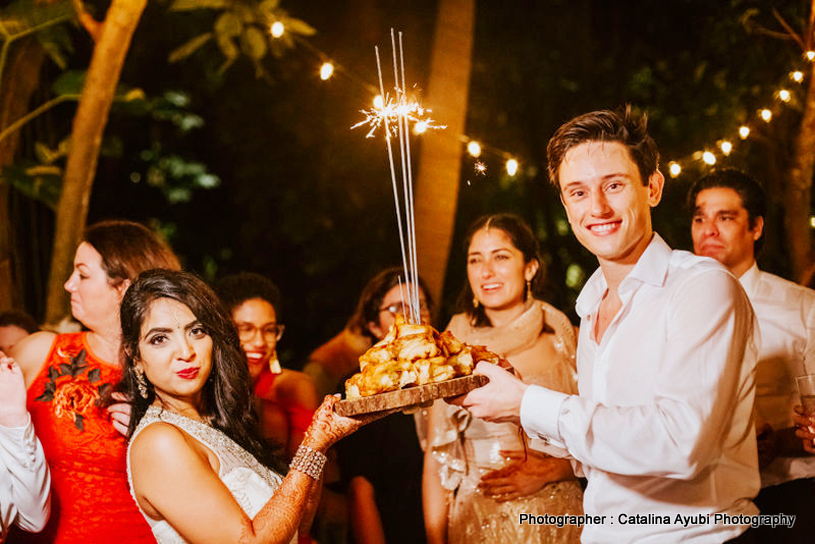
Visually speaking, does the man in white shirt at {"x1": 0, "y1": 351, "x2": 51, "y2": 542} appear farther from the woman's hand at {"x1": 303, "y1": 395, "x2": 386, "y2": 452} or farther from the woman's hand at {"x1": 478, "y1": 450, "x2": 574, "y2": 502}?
the woman's hand at {"x1": 478, "y1": 450, "x2": 574, "y2": 502}

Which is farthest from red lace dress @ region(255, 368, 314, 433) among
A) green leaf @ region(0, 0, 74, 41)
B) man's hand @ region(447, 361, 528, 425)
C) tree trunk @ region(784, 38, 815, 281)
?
tree trunk @ region(784, 38, 815, 281)

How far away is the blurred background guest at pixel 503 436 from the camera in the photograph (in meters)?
3.45

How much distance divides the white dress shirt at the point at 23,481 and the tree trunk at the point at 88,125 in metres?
1.81

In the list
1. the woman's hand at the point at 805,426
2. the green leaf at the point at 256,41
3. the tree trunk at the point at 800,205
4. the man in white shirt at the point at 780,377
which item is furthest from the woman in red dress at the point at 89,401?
the tree trunk at the point at 800,205

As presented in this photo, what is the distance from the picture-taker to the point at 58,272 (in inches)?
174

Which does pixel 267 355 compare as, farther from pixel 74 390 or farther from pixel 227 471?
pixel 227 471

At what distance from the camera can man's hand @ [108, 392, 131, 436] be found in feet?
9.60

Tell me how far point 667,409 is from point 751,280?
161 cm

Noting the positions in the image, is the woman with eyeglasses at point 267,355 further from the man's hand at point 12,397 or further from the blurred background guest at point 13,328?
the man's hand at point 12,397

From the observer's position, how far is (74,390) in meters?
3.05

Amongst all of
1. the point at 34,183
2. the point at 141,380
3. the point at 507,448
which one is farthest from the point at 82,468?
the point at 34,183

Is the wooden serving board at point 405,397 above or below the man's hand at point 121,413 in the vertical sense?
below

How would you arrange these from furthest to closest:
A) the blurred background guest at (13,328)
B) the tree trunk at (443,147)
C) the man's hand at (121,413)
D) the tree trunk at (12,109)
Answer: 1. the tree trunk at (443,147)
2. the tree trunk at (12,109)
3. the blurred background guest at (13,328)
4. the man's hand at (121,413)

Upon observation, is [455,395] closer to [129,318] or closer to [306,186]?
[129,318]
